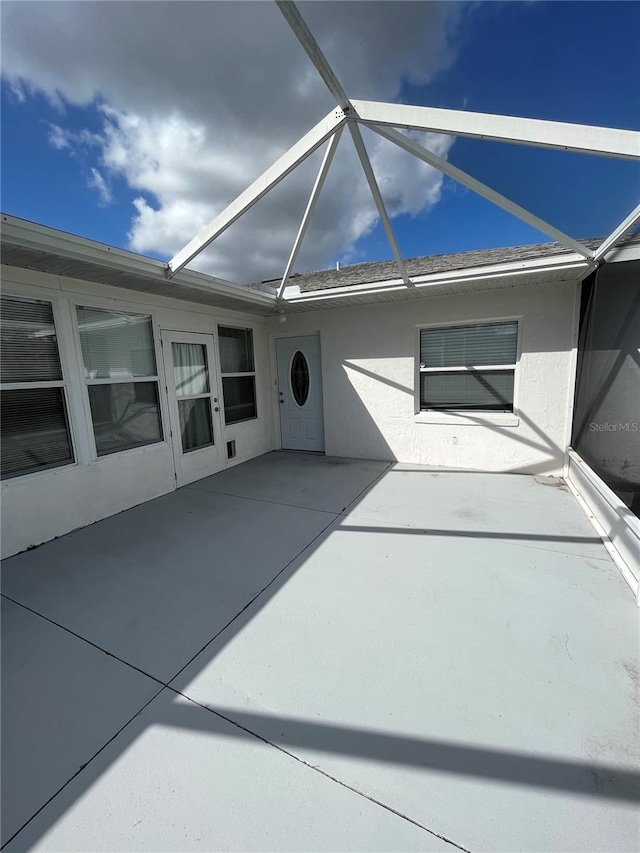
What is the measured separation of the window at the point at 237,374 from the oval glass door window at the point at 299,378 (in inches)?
29.2

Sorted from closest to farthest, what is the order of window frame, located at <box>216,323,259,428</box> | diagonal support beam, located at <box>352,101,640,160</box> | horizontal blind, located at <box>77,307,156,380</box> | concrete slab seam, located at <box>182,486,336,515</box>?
diagonal support beam, located at <box>352,101,640,160</box>, horizontal blind, located at <box>77,307,156,380</box>, concrete slab seam, located at <box>182,486,336,515</box>, window frame, located at <box>216,323,259,428</box>

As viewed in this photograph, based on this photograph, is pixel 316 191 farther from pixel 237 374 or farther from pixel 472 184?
pixel 237 374

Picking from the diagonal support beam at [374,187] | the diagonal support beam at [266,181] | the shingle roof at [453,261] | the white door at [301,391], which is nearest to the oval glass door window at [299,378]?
the white door at [301,391]

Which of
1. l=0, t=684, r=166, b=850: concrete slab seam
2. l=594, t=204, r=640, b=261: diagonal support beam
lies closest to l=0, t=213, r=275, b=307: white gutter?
l=0, t=684, r=166, b=850: concrete slab seam

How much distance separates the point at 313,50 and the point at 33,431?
3.68 m

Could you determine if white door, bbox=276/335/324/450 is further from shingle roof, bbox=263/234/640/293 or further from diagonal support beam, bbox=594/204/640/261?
diagonal support beam, bbox=594/204/640/261

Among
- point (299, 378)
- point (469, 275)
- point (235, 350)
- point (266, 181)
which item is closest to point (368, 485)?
point (299, 378)

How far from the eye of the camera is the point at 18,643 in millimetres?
2115

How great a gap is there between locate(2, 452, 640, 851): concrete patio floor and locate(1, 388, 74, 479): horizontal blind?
826 millimetres

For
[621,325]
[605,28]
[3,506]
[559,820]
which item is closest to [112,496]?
[3,506]

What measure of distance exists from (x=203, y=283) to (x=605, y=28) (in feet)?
12.0

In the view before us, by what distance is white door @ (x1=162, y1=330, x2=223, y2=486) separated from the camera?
468 cm

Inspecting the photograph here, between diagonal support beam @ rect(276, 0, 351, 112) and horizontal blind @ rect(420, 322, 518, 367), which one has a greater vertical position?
diagonal support beam @ rect(276, 0, 351, 112)

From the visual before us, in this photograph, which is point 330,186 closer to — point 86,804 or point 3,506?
point 3,506
